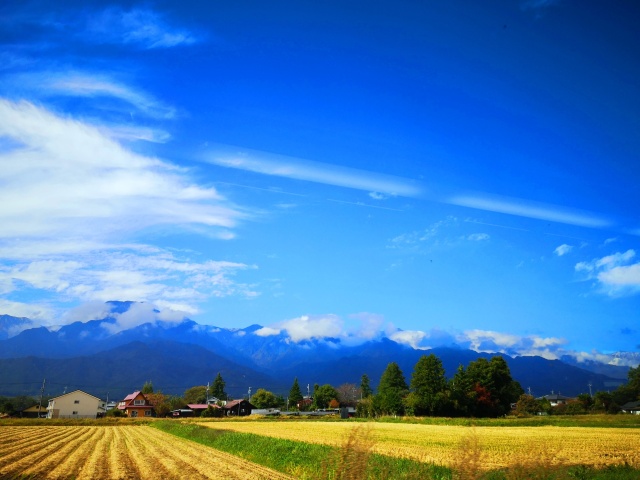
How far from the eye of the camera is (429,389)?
78312 millimetres

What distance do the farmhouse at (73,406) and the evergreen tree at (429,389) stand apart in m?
76.2

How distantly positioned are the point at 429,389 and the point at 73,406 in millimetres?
84188

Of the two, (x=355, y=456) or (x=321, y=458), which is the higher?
(x=355, y=456)

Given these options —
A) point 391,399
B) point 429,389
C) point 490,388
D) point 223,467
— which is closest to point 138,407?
point 391,399

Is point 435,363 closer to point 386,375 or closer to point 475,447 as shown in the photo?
point 386,375

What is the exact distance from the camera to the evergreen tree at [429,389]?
77125mm

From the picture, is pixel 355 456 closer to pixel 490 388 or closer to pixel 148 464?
pixel 148 464

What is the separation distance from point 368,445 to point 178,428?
51.5m

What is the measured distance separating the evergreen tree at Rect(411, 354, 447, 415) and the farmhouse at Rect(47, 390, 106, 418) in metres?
76.2

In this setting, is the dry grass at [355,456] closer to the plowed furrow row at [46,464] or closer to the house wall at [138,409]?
the plowed furrow row at [46,464]

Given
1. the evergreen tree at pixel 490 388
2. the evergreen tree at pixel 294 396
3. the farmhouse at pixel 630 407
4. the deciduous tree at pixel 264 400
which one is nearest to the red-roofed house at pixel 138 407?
the deciduous tree at pixel 264 400

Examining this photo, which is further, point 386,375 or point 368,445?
point 386,375

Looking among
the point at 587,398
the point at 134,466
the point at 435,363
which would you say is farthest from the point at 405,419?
the point at 587,398

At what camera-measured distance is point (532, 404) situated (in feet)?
377
